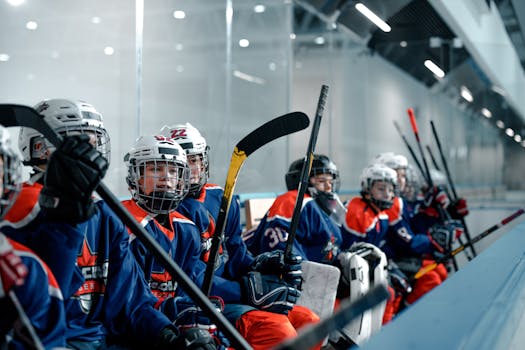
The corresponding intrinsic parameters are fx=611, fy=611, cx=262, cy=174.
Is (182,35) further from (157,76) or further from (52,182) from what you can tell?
(52,182)

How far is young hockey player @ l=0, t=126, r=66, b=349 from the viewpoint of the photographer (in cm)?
97

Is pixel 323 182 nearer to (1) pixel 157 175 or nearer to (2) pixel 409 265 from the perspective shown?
(1) pixel 157 175

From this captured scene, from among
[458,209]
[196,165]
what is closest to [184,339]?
[196,165]

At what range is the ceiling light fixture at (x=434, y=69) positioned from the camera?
7.37 m

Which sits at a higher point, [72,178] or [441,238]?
[72,178]

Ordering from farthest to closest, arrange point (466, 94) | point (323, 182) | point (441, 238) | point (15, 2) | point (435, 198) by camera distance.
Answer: point (466, 94) < point (435, 198) < point (441, 238) < point (323, 182) < point (15, 2)

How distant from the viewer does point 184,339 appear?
4.54ft

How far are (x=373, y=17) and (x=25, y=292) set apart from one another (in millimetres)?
5459

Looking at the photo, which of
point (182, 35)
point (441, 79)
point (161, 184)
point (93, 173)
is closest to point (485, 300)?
point (93, 173)

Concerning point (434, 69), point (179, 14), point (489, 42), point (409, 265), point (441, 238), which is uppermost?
point (489, 42)

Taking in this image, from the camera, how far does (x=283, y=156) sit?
5.31m

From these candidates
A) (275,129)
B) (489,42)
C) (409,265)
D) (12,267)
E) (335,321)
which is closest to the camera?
(335,321)

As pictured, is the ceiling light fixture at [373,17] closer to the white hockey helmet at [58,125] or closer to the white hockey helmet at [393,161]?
the white hockey helmet at [393,161]

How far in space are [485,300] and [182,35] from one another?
3103 mm
